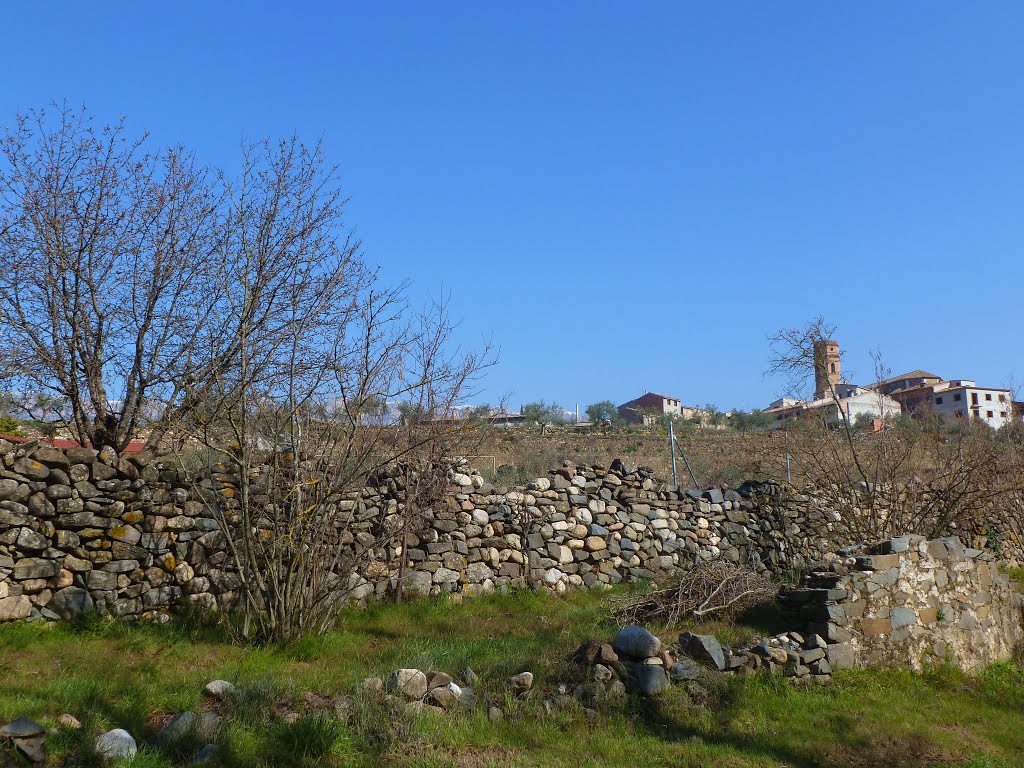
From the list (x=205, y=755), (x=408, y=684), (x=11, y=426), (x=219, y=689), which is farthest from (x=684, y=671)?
(x=11, y=426)

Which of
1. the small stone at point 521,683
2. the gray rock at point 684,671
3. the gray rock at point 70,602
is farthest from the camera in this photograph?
the gray rock at point 70,602

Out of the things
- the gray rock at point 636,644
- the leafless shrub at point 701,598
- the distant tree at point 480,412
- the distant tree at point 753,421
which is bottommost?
the gray rock at point 636,644

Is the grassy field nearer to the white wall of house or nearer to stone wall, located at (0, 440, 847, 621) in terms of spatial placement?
stone wall, located at (0, 440, 847, 621)

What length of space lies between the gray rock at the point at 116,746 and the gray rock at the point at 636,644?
419 centimetres

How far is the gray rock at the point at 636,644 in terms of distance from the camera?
752 centimetres

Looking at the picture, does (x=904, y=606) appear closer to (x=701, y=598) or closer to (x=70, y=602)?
(x=701, y=598)

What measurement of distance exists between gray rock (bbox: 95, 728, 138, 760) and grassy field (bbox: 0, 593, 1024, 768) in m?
0.08

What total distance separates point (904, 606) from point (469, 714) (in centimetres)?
548

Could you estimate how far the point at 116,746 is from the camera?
5.16m

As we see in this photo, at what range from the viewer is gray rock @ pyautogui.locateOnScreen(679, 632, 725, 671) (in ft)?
25.5

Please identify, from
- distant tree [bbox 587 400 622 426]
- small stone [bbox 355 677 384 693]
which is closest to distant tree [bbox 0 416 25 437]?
small stone [bbox 355 677 384 693]

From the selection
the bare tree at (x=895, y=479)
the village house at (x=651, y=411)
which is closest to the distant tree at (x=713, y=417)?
the village house at (x=651, y=411)

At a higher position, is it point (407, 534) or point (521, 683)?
point (407, 534)

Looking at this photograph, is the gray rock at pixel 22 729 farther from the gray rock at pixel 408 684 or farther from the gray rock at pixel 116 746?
the gray rock at pixel 408 684
